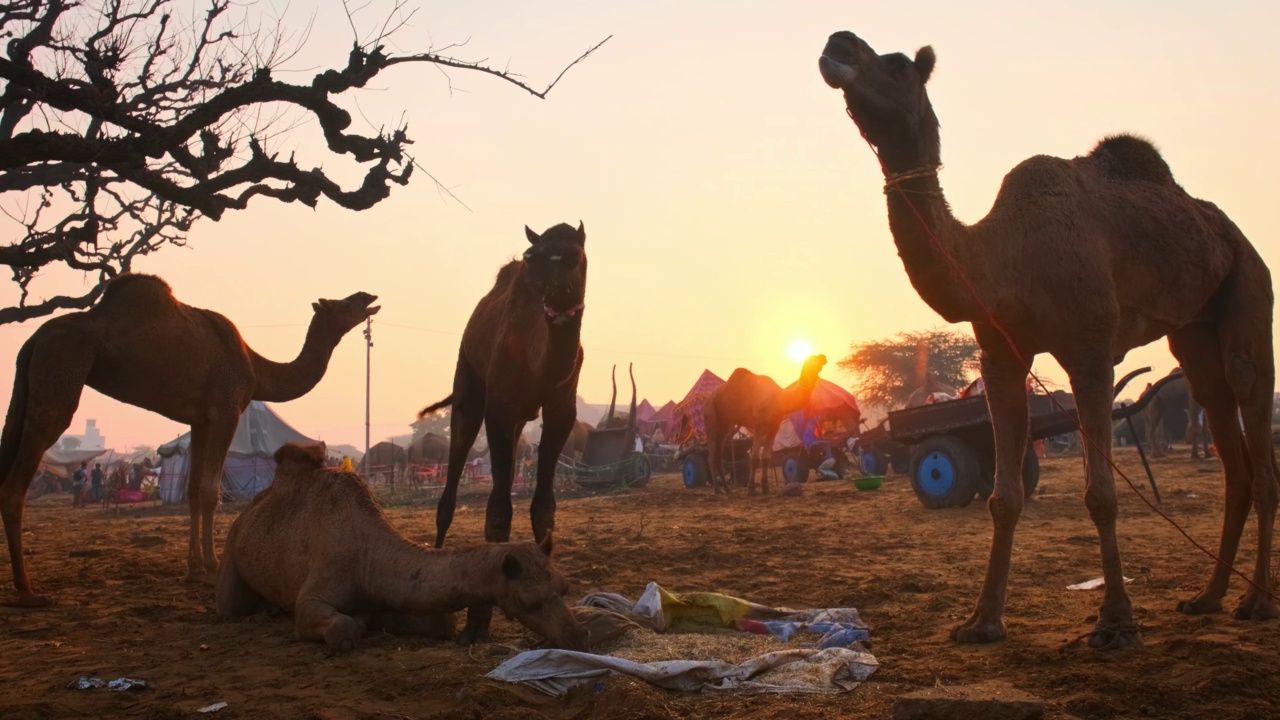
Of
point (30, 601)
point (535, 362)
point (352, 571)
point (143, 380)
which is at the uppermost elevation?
point (143, 380)

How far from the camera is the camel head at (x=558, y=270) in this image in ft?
21.8

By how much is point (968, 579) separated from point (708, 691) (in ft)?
12.7

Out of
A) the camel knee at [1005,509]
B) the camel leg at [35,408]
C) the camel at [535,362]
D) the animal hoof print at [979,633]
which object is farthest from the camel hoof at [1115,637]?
the camel leg at [35,408]

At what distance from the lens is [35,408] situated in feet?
25.5

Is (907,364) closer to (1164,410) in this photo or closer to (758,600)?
(1164,410)

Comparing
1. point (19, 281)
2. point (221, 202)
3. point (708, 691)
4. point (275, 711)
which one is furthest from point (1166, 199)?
point (19, 281)

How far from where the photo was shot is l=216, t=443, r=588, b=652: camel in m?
5.09

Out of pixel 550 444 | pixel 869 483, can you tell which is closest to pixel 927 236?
pixel 550 444

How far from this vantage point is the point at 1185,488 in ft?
50.4

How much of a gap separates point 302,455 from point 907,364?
187 ft

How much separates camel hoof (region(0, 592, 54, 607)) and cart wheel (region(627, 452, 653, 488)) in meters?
19.7

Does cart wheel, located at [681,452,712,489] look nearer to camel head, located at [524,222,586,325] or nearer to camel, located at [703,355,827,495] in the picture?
camel, located at [703,355,827,495]

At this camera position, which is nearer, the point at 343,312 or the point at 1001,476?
the point at 1001,476

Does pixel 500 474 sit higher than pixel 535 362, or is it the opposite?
pixel 535 362
